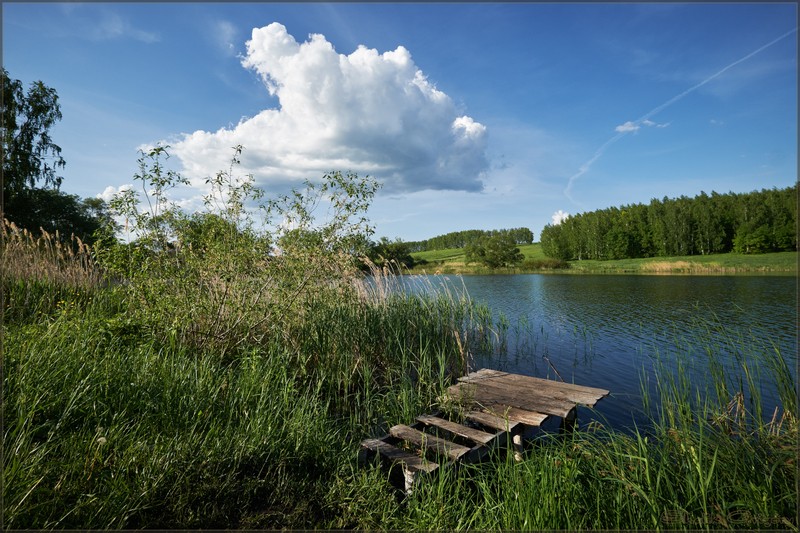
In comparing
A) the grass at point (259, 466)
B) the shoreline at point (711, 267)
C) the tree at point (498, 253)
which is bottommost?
the grass at point (259, 466)

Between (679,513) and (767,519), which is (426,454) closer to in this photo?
(679,513)

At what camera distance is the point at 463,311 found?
452 inches

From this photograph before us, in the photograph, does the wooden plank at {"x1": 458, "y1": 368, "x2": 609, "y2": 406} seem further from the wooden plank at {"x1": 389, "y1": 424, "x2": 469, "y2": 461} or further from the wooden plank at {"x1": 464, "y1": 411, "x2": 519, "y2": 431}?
the wooden plank at {"x1": 389, "y1": 424, "x2": 469, "y2": 461}

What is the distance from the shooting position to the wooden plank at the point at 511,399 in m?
6.05

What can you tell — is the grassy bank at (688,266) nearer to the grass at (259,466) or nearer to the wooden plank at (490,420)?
the wooden plank at (490,420)

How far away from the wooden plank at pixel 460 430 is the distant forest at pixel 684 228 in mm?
63019

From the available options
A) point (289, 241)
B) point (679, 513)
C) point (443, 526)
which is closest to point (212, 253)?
point (289, 241)

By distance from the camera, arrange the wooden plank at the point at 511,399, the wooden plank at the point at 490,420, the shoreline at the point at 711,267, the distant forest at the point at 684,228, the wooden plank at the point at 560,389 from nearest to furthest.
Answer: the wooden plank at the point at 490,420, the wooden plank at the point at 511,399, the wooden plank at the point at 560,389, the shoreline at the point at 711,267, the distant forest at the point at 684,228

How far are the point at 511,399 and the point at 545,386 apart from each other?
119cm

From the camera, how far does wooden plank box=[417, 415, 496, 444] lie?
5.01 metres

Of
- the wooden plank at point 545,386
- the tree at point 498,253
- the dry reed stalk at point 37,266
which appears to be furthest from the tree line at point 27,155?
the tree at point 498,253

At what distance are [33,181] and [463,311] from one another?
2936 cm

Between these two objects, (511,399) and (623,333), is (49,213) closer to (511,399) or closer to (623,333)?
(511,399)

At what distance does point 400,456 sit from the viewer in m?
4.61
